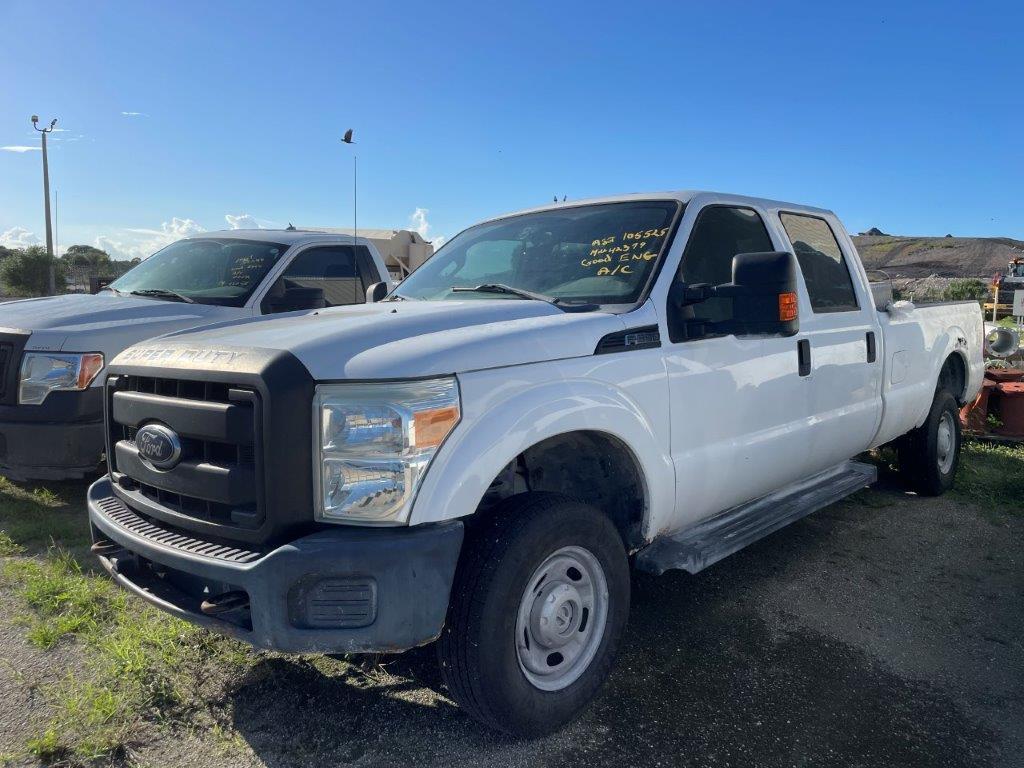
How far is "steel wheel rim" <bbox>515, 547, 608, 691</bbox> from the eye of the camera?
2639 mm

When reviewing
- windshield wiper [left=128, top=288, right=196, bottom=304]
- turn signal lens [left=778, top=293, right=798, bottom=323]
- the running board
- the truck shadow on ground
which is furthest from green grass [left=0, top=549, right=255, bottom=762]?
turn signal lens [left=778, top=293, right=798, bottom=323]

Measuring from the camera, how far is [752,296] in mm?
3109

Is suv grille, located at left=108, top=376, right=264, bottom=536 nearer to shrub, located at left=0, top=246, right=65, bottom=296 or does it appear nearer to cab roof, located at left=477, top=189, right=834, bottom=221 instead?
cab roof, located at left=477, top=189, right=834, bottom=221

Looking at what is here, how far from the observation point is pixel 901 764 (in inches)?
101

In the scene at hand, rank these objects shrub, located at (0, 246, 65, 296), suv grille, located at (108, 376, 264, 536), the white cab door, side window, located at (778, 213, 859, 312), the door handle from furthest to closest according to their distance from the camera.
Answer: shrub, located at (0, 246, 65, 296), side window, located at (778, 213, 859, 312), the door handle, the white cab door, suv grille, located at (108, 376, 264, 536)

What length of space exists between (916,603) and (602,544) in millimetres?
2079

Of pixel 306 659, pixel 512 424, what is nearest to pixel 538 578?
pixel 512 424

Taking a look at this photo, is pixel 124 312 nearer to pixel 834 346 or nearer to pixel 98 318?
pixel 98 318

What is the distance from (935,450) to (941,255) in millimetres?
45638

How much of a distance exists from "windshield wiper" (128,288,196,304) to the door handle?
4066mm

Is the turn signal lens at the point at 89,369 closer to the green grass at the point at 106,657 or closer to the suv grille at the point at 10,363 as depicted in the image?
the suv grille at the point at 10,363

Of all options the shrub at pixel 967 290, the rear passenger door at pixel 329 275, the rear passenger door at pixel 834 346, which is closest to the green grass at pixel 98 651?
the rear passenger door at pixel 329 275

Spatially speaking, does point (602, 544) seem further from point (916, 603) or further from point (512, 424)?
point (916, 603)

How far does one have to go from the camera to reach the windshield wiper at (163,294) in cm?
555
